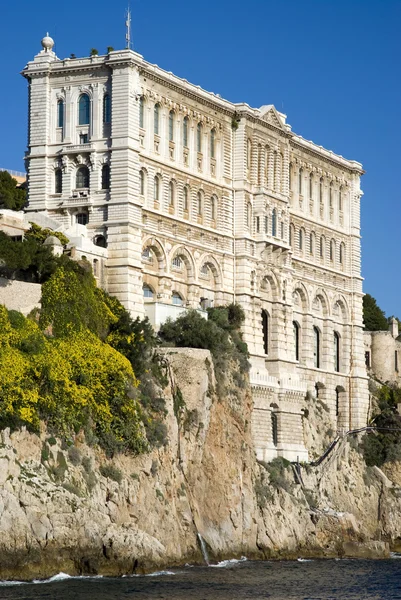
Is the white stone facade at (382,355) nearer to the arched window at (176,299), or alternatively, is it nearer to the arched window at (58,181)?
the arched window at (176,299)

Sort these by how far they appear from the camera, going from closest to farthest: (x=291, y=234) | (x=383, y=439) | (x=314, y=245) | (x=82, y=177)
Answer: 1. (x=82, y=177)
2. (x=291, y=234)
3. (x=314, y=245)
4. (x=383, y=439)

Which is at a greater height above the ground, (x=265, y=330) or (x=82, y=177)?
(x=82, y=177)

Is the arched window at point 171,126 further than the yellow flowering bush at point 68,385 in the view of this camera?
Yes

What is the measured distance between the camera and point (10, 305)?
7456cm

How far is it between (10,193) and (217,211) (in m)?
11.4

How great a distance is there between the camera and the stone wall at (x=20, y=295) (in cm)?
7462

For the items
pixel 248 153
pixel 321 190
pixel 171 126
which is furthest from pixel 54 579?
pixel 321 190

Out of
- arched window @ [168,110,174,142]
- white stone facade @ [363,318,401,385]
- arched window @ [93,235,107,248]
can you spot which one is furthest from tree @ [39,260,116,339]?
white stone facade @ [363,318,401,385]

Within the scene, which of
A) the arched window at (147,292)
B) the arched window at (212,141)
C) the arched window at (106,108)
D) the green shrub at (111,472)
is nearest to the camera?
the green shrub at (111,472)

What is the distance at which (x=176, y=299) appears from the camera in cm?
8900

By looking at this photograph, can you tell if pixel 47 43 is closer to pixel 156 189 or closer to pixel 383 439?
pixel 156 189

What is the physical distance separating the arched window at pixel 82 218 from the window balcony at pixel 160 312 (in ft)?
17.0

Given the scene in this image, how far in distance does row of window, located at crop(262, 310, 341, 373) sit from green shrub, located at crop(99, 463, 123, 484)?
24842mm

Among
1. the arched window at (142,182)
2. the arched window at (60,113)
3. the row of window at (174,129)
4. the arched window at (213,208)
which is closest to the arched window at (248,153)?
the row of window at (174,129)
